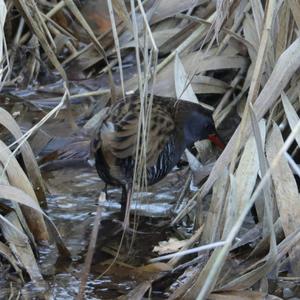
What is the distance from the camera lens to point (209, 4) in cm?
424

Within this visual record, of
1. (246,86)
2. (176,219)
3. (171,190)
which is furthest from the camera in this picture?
(246,86)

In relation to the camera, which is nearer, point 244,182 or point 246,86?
point 244,182

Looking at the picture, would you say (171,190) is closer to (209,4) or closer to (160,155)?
(160,155)

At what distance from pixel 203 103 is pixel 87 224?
3.42 feet

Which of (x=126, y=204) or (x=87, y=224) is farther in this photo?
(x=126, y=204)

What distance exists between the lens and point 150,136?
3.44m

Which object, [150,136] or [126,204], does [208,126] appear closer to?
[150,136]

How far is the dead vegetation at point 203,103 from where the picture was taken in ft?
8.74

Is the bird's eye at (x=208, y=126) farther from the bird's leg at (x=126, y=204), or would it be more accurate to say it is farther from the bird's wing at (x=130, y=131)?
the bird's leg at (x=126, y=204)

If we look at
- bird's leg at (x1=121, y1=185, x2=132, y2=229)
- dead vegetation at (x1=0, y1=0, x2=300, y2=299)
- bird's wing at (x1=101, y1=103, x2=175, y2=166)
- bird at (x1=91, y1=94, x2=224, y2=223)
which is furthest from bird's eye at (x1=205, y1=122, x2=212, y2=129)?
bird's leg at (x1=121, y1=185, x2=132, y2=229)

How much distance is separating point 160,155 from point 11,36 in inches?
59.9

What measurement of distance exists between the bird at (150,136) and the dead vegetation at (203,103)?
0.09 metres

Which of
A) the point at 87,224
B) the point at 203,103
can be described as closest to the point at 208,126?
the point at 203,103

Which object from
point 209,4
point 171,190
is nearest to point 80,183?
point 171,190
